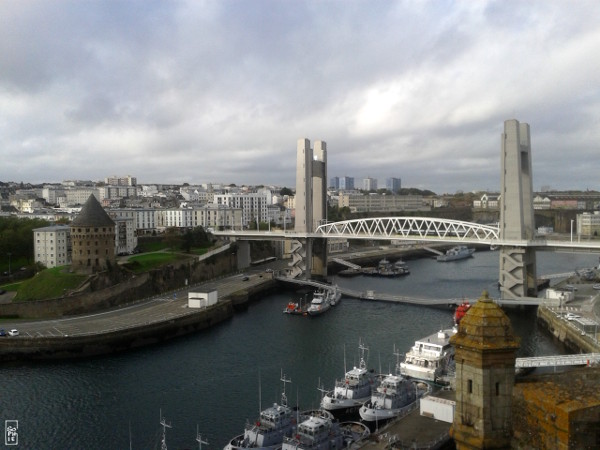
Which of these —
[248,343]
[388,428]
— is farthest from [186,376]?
[388,428]

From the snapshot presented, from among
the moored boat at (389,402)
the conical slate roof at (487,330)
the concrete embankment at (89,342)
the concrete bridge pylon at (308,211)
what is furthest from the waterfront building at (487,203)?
the conical slate roof at (487,330)

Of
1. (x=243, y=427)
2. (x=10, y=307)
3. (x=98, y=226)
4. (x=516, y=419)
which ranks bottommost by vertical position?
(x=243, y=427)

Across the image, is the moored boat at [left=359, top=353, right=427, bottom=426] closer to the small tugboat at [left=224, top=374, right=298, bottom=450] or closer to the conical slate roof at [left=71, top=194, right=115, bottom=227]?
the small tugboat at [left=224, top=374, right=298, bottom=450]

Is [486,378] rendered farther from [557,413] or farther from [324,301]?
[324,301]

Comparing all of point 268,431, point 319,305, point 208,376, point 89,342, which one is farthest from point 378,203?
point 268,431

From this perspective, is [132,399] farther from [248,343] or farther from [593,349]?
[593,349]

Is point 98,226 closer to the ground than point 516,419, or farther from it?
farther from it

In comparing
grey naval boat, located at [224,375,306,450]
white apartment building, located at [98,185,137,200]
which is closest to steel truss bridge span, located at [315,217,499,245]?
grey naval boat, located at [224,375,306,450]

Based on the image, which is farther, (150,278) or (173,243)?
(173,243)
